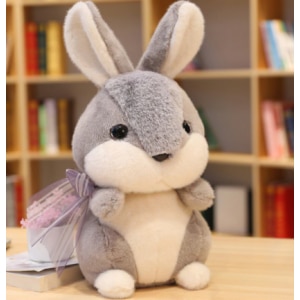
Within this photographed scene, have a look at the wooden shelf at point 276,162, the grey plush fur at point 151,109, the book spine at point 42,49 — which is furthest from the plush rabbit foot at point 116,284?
the book spine at point 42,49

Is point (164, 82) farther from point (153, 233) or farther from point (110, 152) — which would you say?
point (153, 233)

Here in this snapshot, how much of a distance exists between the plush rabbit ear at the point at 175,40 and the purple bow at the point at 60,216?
25 cm

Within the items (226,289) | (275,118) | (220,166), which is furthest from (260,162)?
(226,289)

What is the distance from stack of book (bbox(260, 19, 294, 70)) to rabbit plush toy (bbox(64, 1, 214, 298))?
6.26 ft

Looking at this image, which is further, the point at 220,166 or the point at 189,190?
the point at 220,166

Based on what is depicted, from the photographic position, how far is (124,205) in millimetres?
1095

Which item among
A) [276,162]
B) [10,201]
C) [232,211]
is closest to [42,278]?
[276,162]

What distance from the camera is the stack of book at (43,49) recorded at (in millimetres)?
3576

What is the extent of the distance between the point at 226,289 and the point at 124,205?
9.2 inches

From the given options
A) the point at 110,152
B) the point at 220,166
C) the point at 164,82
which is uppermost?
the point at 164,82

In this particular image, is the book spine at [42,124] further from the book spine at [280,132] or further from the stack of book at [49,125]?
the book spine at [280,132]

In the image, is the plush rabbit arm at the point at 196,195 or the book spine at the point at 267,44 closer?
the plush rabbit arm at the point at 196,195

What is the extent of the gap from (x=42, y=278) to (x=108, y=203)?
209 millimetres

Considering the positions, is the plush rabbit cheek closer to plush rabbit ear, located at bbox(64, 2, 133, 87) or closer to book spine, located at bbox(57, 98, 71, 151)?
plush rabbit ear, located at bbox(64, 2, 133, 87)
